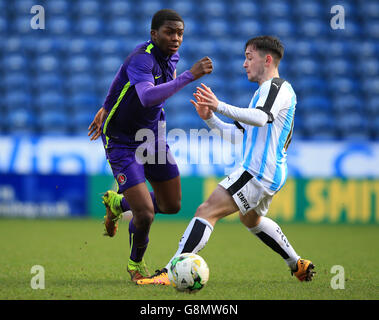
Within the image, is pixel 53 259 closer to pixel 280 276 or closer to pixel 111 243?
pixel 111 243

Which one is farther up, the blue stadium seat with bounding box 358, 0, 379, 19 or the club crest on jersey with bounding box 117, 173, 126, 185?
the blue stadium seat with bounding box 358, 0, 379, 19

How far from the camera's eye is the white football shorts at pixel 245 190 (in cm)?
441

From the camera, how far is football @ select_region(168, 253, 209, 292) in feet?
13.4

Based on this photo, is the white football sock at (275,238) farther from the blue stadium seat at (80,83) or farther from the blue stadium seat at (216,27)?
the blue stadium seat at (216,27)

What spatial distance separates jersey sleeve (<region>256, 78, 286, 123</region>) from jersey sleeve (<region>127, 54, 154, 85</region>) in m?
0.85

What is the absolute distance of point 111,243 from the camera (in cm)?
759

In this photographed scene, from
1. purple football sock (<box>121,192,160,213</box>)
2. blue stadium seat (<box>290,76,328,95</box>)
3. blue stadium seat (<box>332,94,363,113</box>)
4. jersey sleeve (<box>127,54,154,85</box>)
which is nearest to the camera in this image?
jersey sleeve (<box>127,54,154,85</box>)

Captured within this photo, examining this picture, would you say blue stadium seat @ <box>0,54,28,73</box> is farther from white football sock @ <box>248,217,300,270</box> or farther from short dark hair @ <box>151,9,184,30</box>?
white football sock @ <box>248,217,300,270</box>

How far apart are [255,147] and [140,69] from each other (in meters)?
1.05

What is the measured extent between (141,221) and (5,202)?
6.39 metres

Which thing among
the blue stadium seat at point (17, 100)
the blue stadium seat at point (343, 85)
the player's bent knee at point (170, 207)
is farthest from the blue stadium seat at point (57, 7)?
A: the player's bent knee at point (170, 207)

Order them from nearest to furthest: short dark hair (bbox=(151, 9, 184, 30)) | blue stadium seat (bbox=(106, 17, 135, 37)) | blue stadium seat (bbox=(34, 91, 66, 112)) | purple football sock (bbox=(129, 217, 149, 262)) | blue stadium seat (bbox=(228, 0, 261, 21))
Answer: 1. short dark hair (bbox=(151, 9, 184, 30))
2. purple football sock (bbox=(129, 217, 149, 262))
3. blue stadium seat (bbox=(34, 91, 66, 112))
4. blue stadium seat (bbox=(106, 17, 135, 37))
5. blue stadium seat (bbox=(228, 0, 261, 21))

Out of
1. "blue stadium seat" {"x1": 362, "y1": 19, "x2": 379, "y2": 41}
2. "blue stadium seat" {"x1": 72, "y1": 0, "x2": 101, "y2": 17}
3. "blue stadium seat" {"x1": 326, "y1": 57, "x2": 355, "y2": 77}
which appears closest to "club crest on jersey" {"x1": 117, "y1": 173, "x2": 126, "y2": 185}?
"blue stadium seat" {"x1": 326, "y1": 57, "x2": 355, "y2": 77}
